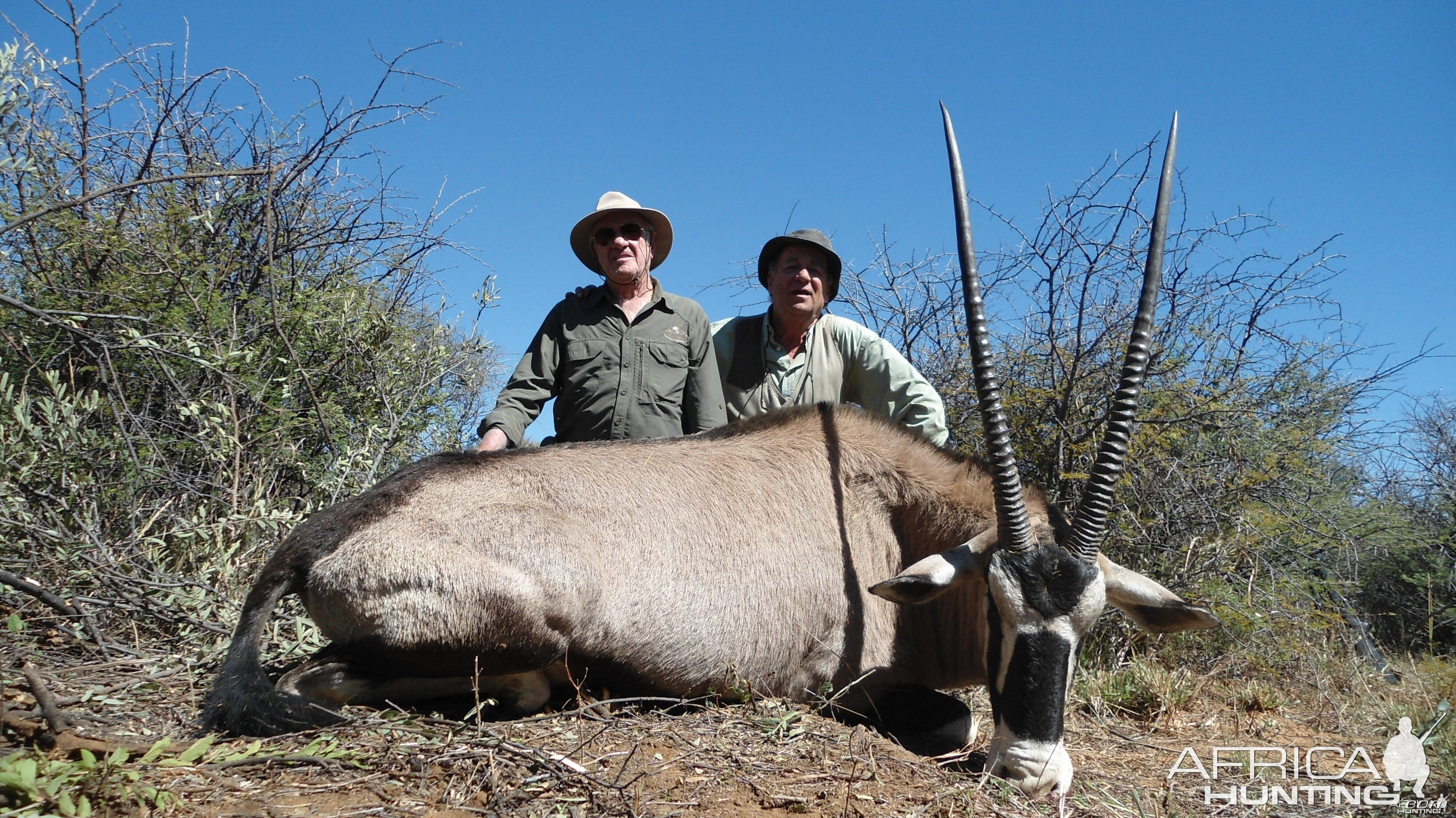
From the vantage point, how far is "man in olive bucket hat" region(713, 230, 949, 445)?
230 inches

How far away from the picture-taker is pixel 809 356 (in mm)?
6035

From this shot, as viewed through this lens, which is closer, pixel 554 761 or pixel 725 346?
pixel 554 761

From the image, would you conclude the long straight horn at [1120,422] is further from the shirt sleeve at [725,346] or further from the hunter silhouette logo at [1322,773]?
the shirt sleeve at [725,346]

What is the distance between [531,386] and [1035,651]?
359 centimetres

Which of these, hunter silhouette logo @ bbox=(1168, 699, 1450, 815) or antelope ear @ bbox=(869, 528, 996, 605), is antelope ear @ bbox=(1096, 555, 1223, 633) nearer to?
antelope ear @ bbox=(869, 528, 996, 605)

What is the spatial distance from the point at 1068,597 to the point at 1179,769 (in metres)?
1.26

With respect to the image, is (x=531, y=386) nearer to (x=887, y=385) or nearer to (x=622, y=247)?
(x=622, y=247)

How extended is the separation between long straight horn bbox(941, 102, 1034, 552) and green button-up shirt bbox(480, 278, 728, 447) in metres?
2.34

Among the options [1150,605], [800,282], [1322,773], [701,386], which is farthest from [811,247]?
[1322,773]

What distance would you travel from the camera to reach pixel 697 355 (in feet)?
19.7

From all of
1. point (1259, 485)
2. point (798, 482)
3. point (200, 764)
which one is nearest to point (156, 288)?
point (200, 764)

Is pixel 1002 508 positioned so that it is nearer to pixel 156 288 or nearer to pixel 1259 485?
pixel 1259 485

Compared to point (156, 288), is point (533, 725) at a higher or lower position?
lower

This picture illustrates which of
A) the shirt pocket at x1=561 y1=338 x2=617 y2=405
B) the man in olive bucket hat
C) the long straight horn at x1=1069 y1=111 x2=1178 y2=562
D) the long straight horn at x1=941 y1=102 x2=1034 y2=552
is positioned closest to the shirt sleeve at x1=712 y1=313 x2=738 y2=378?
Answer: the man in olive bucket hat
